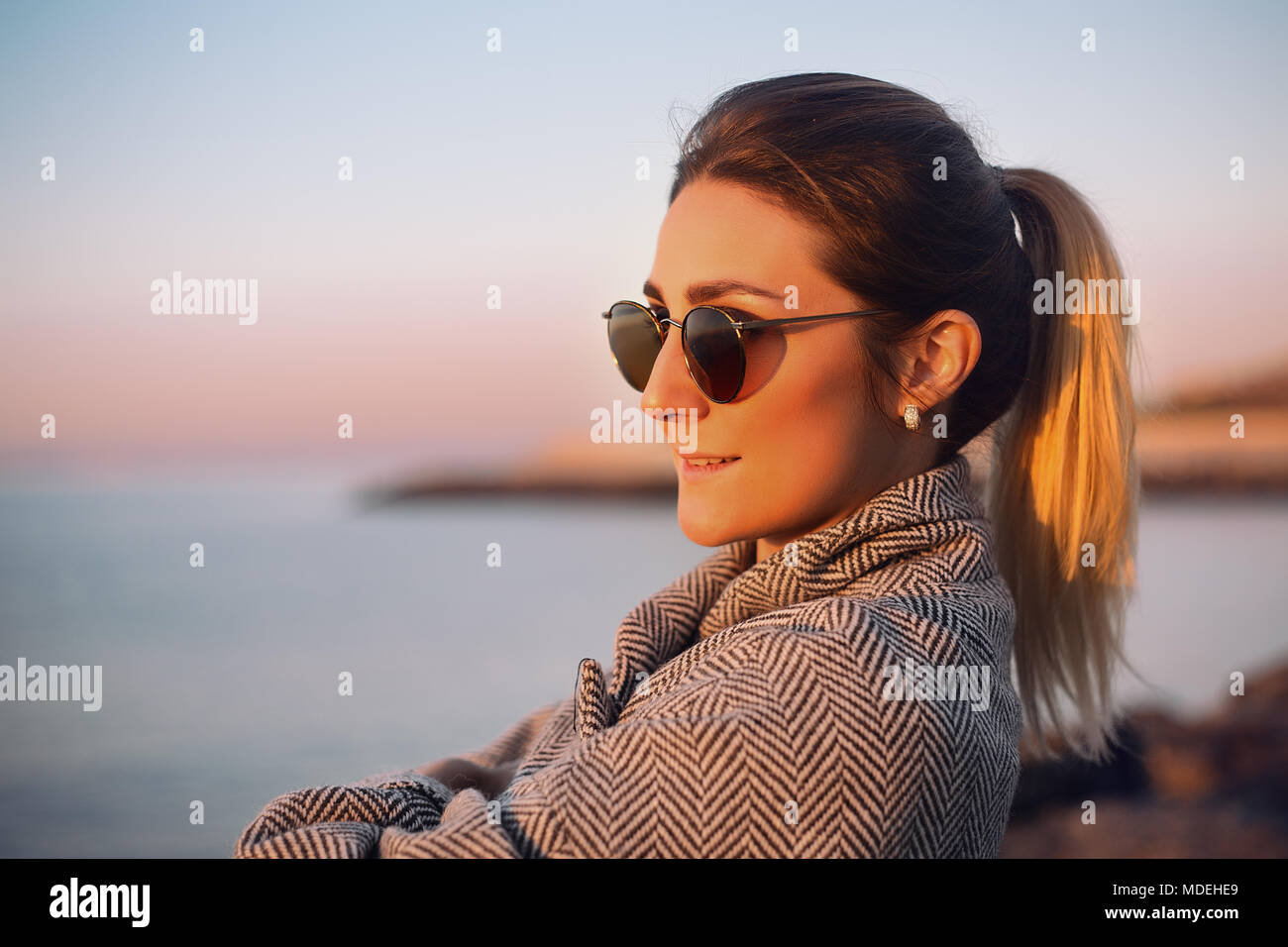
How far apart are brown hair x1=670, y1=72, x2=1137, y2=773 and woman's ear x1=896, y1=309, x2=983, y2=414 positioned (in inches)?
1.4

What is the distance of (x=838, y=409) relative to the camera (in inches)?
68.6

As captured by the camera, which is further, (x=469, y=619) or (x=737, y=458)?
(x=469, y=619)

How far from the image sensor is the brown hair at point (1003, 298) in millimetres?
1760

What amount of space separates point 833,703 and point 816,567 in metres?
0.41

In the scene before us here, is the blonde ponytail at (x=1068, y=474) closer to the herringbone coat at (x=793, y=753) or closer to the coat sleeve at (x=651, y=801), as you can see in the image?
the herringbone coat at (x=793, y=753)

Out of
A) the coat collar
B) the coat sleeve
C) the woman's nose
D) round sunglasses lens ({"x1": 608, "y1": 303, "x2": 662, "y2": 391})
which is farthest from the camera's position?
round sunglasses lens ({"x1": 608, "y1": 303, "x2": 662, "y2": 391})

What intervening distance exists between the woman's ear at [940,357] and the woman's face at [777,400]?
0.10 meters

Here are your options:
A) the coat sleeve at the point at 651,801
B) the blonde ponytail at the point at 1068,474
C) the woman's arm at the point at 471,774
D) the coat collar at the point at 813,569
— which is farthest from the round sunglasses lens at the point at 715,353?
the woman's arm at the point at 471,774

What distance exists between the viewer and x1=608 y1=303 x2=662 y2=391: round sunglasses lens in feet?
6.23

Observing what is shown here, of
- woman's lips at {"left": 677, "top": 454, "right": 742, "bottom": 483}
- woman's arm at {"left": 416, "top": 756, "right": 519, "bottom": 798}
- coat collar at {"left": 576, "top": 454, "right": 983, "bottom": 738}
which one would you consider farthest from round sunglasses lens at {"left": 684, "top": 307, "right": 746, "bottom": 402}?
woman's arm at {"left": 416, "top": 756, "right": 519, "bottom": 798}

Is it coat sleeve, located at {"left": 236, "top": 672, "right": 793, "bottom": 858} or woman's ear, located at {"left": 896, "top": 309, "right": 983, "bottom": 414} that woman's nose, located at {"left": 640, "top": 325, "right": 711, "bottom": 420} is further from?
coat sleeve, located at {"left": 236, "top": 672, "right": 793, "bottom": 858}
